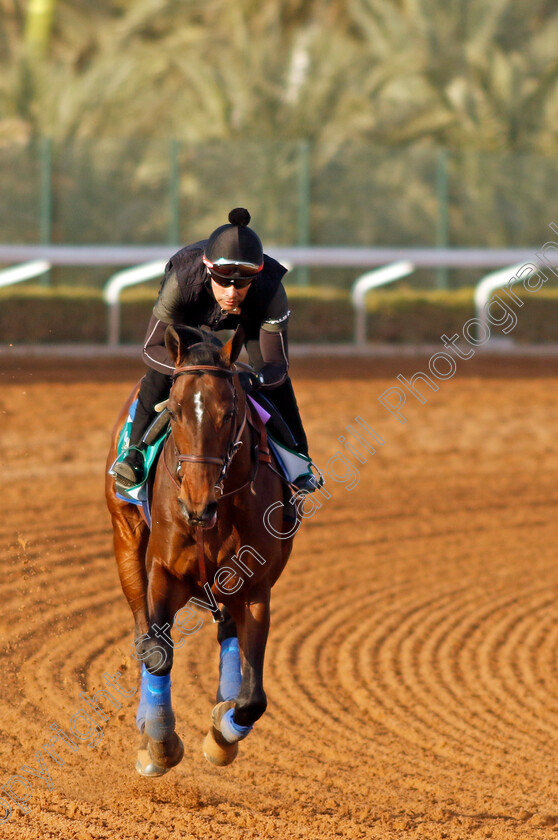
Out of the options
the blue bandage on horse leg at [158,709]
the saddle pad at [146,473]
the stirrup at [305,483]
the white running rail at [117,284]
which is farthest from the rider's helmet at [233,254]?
the white running rail at [117,284]

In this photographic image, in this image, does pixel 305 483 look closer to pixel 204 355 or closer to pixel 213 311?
pixel 213 311

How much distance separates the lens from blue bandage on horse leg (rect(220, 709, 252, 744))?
493 cm

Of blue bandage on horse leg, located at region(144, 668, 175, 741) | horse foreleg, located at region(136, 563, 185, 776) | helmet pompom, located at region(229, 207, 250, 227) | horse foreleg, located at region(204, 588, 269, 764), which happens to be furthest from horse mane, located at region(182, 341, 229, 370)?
blue bandage on horse leg, located at region(144, 668, 175, 741)

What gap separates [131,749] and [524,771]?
2.12 metres

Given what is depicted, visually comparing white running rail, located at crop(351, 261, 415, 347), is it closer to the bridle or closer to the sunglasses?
the sunglasses

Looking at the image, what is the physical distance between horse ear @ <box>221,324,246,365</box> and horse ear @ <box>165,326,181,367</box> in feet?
0.63

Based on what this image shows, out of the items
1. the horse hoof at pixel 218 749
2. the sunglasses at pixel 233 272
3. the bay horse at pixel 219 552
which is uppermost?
the sunglasses at pixel 233 272

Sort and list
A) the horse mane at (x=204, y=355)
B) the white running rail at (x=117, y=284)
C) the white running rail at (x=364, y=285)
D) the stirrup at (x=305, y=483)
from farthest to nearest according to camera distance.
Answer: the white running rail at (x=364, y=285), the white running rail at (x=117, y=284), the stirrup at (x=305, y=483), the horse mane at (x=204, y=355)

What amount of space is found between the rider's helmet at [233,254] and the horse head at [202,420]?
0.33m

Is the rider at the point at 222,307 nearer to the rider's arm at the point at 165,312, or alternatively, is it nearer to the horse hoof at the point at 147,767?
the rider's arm at the point at 165,312

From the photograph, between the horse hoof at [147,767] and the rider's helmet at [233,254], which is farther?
the horse hoof at [147,767]

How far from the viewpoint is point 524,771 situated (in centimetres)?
555

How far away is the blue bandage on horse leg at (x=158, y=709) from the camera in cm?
495

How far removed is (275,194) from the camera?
77.9 feet
